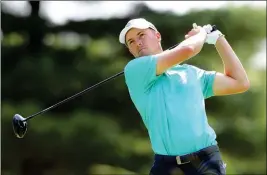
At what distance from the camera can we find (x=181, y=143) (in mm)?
1733

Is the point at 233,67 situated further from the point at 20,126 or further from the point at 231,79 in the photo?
the point at 20,126

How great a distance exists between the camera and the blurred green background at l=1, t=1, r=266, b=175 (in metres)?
6.00

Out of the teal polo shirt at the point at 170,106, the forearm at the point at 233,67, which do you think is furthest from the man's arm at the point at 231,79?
the teal polo shirt at the point at 170,106

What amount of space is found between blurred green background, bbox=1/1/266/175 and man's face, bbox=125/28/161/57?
406cm

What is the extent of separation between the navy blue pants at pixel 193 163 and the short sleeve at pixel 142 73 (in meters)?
0.17

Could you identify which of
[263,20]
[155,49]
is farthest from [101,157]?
[155,49]

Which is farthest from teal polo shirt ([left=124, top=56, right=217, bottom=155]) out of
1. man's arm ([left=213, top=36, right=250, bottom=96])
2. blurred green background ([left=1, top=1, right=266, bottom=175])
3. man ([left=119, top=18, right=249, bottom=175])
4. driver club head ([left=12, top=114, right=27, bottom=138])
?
blurred green background ([left=1, top=1, right=266, bottom=175])

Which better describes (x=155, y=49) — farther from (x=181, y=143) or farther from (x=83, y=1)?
(x=83, y=1)

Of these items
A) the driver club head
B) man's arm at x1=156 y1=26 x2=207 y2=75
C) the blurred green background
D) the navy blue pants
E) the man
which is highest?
the blurred green background

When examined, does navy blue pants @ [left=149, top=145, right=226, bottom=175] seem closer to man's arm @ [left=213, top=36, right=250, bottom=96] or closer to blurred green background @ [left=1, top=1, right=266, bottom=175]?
man's arm @ [left=213, top=36, right=250, bottom=96]

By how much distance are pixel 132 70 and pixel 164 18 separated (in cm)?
463

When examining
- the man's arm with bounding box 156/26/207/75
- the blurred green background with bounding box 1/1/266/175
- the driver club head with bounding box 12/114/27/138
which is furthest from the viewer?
the blurred green background with bounding box 1/1/266/175

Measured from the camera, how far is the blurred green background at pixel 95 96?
6000 mm

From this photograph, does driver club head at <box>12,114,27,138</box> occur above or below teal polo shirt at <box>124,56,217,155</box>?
above
